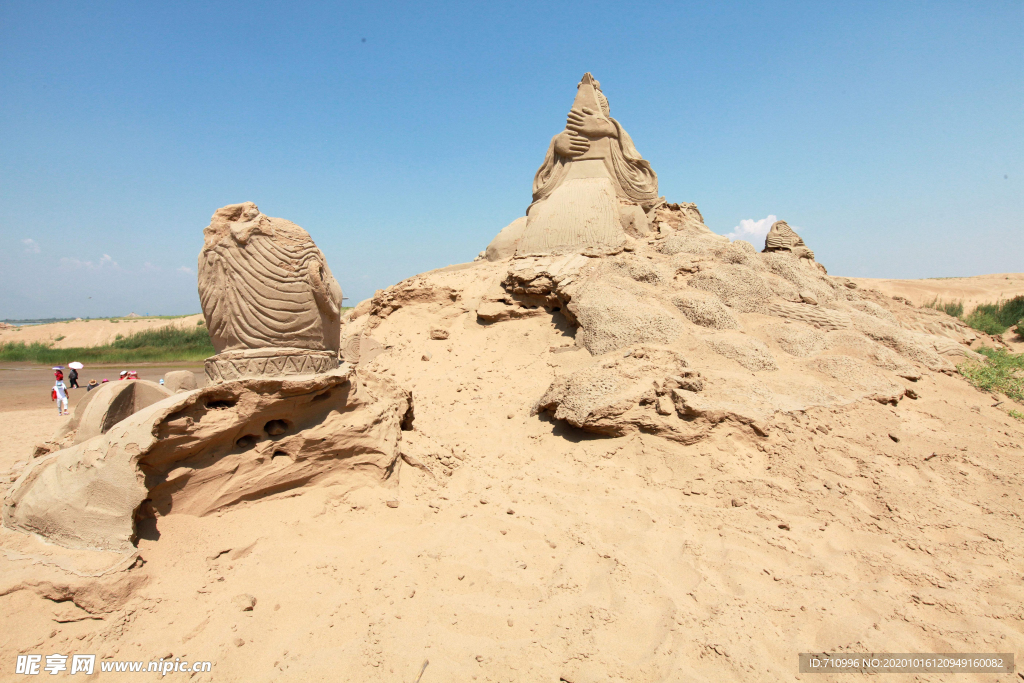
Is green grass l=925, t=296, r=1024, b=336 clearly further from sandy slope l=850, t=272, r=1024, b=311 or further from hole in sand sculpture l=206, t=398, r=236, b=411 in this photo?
hole in sand sculpture l=206, t=398, r=236, b=411

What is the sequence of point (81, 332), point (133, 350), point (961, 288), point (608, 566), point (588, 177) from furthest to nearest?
point (81, 332) < point (133, 350) < point (961, 288) < point (588, 177) < point (608, 566)

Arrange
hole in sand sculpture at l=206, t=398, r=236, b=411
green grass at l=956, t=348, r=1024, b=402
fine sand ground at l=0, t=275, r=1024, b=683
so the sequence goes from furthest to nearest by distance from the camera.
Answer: green grass at l=956, t=348, r=1024, b=402, hole in sand sculpture at l=206, t=398, r=236, b=411, fine sand ground at l=0, t=275, r=1024, b=683

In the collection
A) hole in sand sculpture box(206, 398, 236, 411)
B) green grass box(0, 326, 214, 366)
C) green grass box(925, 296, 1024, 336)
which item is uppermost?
green grass box(925, 296, 1024, 336)

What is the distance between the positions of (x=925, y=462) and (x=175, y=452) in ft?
15.9

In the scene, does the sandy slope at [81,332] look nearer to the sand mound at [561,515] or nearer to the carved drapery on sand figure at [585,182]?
the carved drapery on sand figure at [585,182]

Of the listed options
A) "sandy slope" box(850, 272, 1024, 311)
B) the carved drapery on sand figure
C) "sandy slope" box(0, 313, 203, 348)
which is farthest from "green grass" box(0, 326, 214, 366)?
"sandy slope" box(850, 272, 1024, 311)

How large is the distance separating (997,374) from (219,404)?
685 centimetres

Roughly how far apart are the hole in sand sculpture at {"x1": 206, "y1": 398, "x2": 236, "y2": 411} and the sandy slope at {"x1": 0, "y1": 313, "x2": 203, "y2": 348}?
78.3 ft

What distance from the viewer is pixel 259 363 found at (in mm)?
2998

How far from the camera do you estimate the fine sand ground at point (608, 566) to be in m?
A: 2.20

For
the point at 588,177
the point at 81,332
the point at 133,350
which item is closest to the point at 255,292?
the point at 588,177

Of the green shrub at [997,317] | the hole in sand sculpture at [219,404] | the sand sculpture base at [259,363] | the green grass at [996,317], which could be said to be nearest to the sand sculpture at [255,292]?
the sand sculpture base at [259,363]

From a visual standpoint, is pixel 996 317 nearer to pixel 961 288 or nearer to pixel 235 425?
pixel 961 288

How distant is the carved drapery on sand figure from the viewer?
22.6 ft
